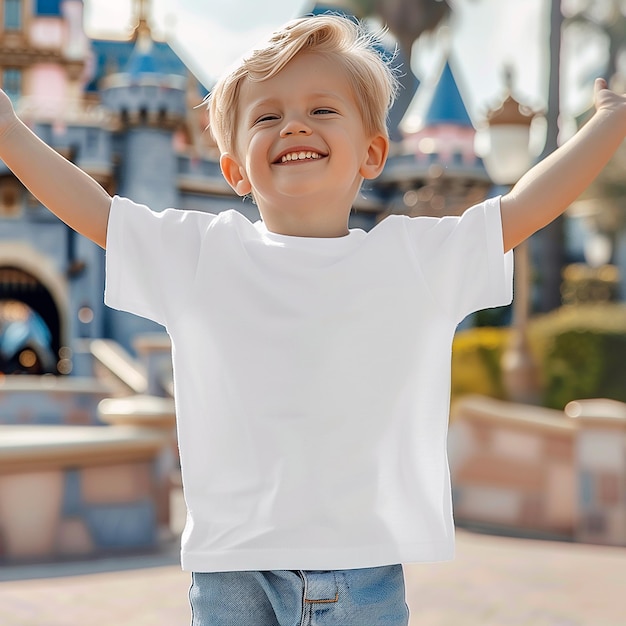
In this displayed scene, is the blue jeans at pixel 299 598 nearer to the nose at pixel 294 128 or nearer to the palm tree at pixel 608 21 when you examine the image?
the nose at pixel 294 128

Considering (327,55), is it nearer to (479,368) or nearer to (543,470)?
(543,470)

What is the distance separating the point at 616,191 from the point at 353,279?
19931mm

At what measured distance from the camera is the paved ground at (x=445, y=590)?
4.66 meters

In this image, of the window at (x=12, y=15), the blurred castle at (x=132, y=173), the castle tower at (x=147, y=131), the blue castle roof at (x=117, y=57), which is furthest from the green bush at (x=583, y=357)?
the blue castle roof at (x=117, y=57)

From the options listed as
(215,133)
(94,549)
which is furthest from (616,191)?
(215,133)

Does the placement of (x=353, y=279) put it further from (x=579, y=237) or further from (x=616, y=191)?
(x=579, y=237)

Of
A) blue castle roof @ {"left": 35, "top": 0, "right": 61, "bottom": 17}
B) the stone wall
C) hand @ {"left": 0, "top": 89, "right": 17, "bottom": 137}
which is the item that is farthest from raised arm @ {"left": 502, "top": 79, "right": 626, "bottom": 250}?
blue castle roof @ {"left": 35, "top": 0, "right": 61, "bottom": 17}

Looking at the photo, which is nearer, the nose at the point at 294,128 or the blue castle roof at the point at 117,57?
the nose at the point at 294,128

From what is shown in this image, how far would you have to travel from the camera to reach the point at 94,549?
239 inches

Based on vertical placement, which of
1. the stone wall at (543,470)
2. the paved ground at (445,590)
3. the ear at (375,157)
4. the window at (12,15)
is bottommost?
the paved ground at (445,590)

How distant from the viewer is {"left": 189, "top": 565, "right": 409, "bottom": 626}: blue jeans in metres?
1.65

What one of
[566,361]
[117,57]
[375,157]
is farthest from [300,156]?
[117,57]

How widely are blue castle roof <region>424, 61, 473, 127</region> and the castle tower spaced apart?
539 centimetres

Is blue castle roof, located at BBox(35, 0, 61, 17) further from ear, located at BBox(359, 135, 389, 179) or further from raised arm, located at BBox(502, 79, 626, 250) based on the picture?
raised arm, located at BBox(502, 79, 626, 250)
